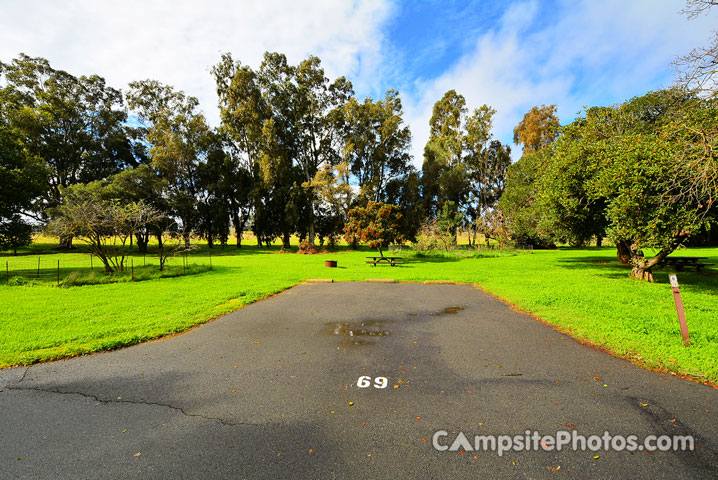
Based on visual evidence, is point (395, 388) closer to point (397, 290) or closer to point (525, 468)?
point (525, 468)

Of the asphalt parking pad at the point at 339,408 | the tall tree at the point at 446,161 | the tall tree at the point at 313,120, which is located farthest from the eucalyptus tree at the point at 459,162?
the asphalt parking pad at the point at 339,408

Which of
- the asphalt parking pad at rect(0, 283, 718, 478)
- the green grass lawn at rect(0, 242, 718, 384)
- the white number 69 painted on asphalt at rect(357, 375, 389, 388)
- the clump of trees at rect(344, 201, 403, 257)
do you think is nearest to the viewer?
the asphalt parking pad at rect(0, 283, 718, 478)

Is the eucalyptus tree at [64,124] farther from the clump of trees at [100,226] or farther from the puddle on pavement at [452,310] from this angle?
the puddle on pavement at [452,310]

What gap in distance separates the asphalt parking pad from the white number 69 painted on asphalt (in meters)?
0.02

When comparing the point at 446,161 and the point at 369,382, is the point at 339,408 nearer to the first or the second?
the point at 369,382

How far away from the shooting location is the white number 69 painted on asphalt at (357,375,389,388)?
159 inches

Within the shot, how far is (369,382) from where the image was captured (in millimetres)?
4133

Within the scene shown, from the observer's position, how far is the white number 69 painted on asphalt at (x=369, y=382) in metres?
4.05

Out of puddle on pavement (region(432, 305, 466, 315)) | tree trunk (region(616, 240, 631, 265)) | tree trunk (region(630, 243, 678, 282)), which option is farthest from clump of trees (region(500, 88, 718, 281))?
puddle on pavement (region(432, 305, 466, 315))

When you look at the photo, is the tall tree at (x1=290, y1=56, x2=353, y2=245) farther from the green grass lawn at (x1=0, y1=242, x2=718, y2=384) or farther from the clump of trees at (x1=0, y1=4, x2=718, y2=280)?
the green grass lawn at (x1=0, y1=242, x2=718, y2=384)

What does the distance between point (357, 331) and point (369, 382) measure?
2.32 meters

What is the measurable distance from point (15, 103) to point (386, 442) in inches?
2054

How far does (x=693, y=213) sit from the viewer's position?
10070 mm

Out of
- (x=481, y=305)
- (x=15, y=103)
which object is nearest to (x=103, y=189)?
(x=15, y=103)
